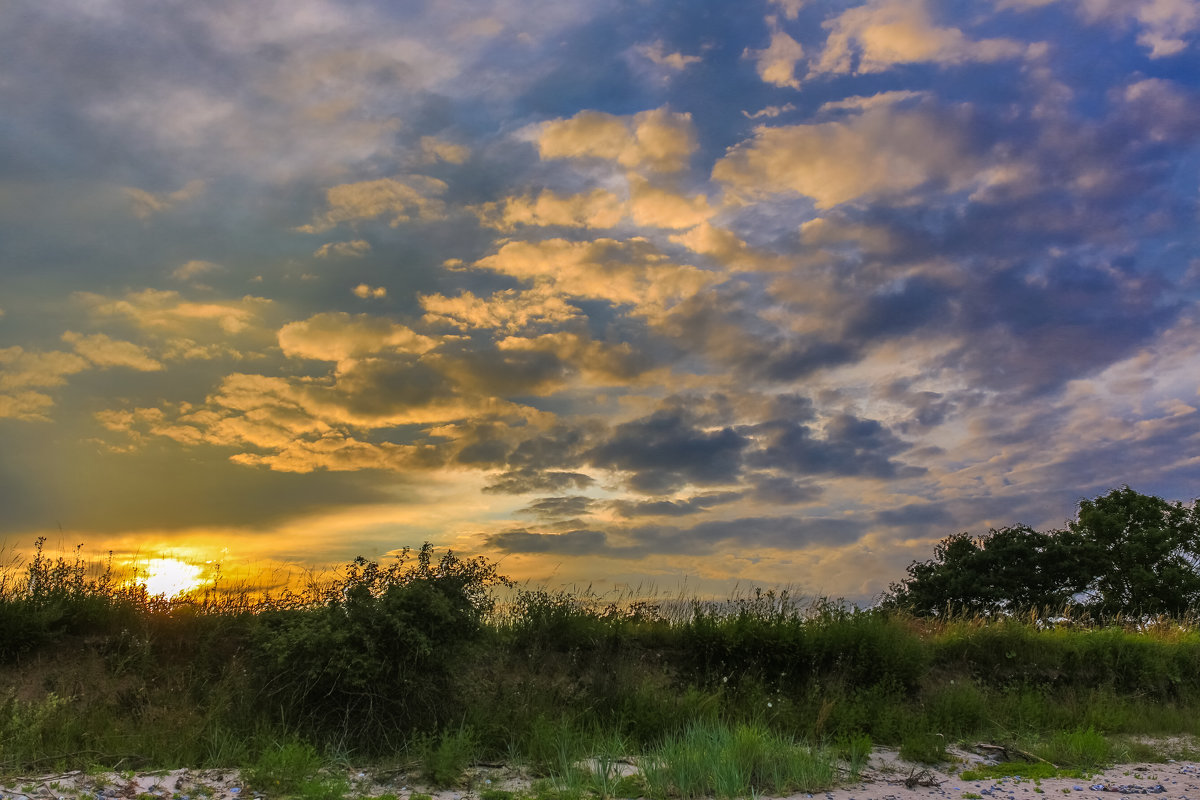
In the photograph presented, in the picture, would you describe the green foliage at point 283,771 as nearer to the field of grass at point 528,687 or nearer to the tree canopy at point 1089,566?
the field of grass at point 528,687

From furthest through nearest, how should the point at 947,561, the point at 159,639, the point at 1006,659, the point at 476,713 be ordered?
the point at 947,561 → the point at 1006,659 → the point at 159,639 → the point at 476,713

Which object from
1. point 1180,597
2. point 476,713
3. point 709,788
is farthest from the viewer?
point 1180,597

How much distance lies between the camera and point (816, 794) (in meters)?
10.1

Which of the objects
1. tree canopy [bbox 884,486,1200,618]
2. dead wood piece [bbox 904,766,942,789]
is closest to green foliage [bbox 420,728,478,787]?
dead wood piece [bbox 904,766,942,789]

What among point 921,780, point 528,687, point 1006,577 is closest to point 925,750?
point 921,780

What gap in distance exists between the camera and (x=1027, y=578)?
3619cm

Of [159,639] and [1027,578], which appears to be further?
[1027,578]

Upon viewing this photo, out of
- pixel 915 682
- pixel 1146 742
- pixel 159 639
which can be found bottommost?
pixel 1146 742

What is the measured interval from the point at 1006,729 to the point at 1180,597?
1031 inches

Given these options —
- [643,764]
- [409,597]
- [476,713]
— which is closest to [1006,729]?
[643,764]

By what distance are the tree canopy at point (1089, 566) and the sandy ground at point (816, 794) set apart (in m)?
24.1

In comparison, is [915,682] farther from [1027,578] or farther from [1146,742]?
[1027,578]

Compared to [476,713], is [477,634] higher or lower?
higher

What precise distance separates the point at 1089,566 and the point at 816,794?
1266 inches
